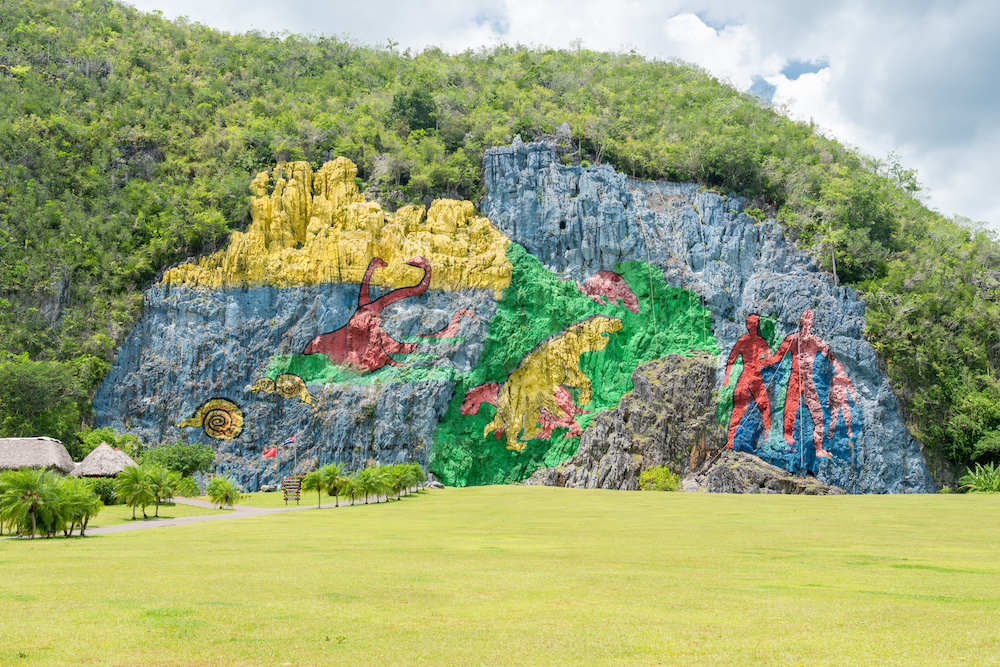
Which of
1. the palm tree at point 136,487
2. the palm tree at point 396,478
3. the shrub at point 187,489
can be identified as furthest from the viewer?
the shrub at point 187,489

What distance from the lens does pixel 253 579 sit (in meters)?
11.2

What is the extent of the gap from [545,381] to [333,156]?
2337cm

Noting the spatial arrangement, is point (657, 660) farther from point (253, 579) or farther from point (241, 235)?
point (241, 235)

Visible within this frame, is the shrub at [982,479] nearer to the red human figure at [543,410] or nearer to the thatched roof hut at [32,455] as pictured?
the red human figure at [543,410]

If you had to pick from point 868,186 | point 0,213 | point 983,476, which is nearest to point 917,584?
point 983,476

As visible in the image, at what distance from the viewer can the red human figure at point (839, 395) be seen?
39906mm

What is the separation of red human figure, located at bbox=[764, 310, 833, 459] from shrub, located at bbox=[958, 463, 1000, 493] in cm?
797

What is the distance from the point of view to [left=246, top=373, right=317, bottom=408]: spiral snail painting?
41.8 meters

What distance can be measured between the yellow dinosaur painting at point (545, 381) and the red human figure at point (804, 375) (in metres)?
10.8

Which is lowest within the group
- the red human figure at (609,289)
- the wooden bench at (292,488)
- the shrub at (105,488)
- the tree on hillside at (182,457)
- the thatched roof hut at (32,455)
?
the wooden bench at (292,488)

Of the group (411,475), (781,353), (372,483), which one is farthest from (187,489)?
(781,353)

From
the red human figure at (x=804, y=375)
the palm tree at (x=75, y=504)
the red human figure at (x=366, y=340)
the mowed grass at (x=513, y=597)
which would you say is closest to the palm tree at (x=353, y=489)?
the red human figure at (x=366, y=340)

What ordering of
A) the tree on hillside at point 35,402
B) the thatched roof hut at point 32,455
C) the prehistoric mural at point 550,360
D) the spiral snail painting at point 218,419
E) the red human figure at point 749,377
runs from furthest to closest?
the prehistoric mural at point 550,360, the spiral snail painting at point 218,419, the red human figure at point 749,377, the tree on hillside at point 35,402, the thatched roof hut at point 32,455

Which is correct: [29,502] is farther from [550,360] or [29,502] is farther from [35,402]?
[550,360]
